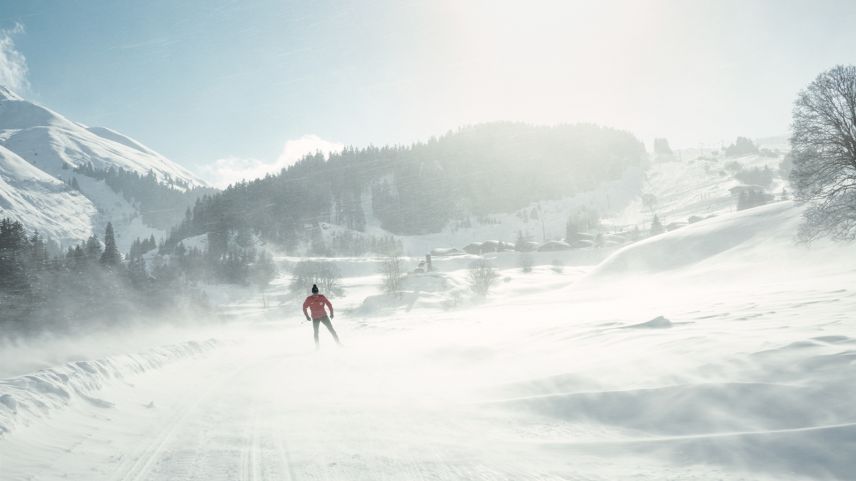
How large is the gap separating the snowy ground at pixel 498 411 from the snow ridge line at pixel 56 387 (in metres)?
0.03

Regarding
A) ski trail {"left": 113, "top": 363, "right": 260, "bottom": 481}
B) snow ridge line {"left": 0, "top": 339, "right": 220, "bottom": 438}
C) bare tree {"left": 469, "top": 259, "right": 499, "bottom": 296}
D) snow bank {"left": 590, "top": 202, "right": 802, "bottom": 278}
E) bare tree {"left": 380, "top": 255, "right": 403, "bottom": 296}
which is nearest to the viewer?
A: ski trail {"left": 113, "top": 363, "right": 260, "bottom": 481}

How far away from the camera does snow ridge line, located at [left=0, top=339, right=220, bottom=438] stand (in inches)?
199

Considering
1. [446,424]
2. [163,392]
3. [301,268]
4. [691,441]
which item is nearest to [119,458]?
[446,424]

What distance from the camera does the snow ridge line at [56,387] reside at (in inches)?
199

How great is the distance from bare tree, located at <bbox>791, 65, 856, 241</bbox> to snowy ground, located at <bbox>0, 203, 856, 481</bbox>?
1483cm

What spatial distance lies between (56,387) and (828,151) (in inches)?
1115

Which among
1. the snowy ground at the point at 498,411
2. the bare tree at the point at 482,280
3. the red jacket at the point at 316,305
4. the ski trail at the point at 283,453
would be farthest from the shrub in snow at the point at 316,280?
the ski trail at the point at 283,453

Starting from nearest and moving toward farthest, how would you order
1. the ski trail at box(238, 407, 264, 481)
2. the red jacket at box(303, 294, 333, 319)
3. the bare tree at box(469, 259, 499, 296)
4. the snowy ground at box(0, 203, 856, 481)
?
the snowy ground at box(0, 203, 856, 481), the ski trail at box(238, 407, 264, 481), the red jacket at box(303, 294, 333, 319), the bare tree at box(469, 259, 499, 296)

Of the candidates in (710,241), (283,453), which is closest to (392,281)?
(710,241)

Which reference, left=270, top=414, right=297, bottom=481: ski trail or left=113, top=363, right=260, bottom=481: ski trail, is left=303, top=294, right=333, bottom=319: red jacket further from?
left=270, top=414, right=297, bottom=481: ski trail

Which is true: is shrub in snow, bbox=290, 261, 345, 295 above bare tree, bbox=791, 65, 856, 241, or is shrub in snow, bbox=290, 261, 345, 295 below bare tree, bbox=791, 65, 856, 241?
below

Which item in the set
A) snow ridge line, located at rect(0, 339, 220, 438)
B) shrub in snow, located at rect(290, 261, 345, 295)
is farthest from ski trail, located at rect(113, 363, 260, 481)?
shrub in snow, located at rect(290, 261, 345, 295)

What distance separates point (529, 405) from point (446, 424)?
1.15m

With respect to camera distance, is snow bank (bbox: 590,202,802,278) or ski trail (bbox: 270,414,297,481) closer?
ski trail (bbox: 270,414,297,481)
